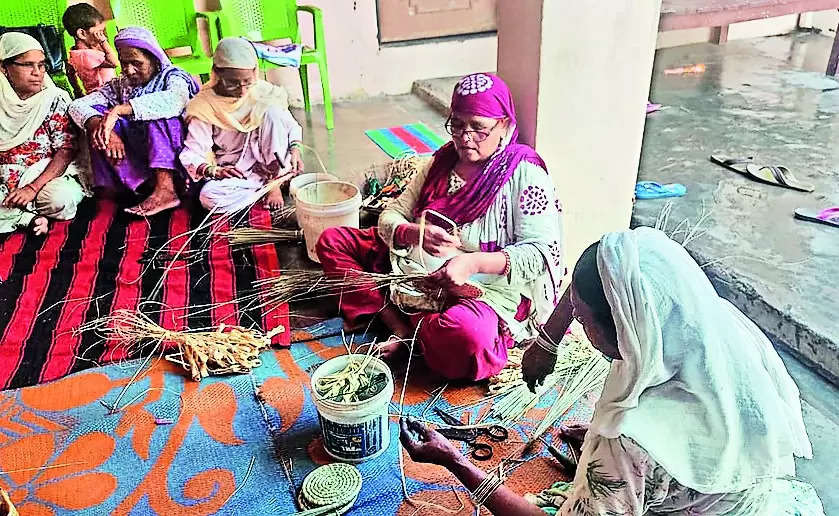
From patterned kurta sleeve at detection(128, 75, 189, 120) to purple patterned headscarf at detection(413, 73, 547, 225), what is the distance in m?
1.71

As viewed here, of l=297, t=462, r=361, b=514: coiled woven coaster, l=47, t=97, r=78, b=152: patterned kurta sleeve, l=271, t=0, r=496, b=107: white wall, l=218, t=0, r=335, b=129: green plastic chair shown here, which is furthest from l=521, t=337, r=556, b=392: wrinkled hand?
l=271, t=0, r=496, b=107: white wall

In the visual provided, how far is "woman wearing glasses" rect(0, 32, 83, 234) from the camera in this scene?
10.9ft

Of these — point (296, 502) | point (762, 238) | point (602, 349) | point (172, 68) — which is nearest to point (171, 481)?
point (296, 502)

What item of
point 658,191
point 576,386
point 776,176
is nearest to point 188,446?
point 576,386

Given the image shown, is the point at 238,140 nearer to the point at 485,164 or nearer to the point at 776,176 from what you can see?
the point at 485,164

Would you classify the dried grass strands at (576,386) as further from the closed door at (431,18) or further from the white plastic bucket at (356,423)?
the closed door at (431,18)

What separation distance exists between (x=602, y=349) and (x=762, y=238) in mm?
2344

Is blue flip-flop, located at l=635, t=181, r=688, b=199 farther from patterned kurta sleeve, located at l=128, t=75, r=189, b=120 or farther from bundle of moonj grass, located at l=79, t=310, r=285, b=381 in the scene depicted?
patterned kurta sleeve, located at l=128, t=75, r=189, b=120

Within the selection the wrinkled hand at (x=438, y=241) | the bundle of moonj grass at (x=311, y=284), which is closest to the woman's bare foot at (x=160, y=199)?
the bundle of moonj grass at (x=311, y=284)

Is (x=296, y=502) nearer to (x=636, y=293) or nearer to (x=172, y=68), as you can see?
(x=636, y=293)

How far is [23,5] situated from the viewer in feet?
Result: 14.5

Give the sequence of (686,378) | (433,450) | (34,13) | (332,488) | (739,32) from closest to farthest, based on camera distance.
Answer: (686,378), (433,450), (332,488), (34,13), (739,32)

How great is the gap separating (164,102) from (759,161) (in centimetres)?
337

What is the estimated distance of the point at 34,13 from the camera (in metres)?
4.45
